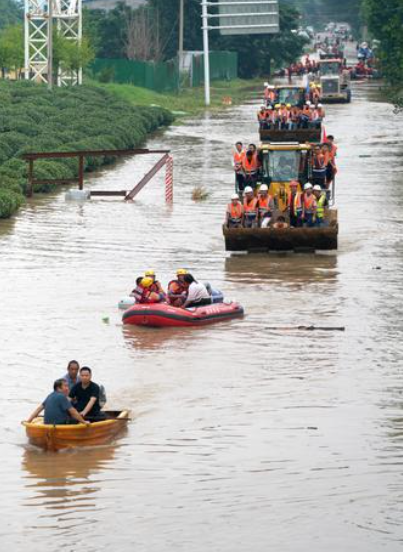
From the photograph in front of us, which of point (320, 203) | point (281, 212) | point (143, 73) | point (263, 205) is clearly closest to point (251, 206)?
point (263, 205)

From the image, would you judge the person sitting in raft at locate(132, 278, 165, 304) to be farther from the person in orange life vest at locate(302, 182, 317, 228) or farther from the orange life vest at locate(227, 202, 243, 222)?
the person in orange life vest at locate(302, 182, 317, 228)

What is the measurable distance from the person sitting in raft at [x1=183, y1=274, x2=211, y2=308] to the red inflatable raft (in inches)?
9.0

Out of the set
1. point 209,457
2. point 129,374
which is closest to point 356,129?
point 129,374

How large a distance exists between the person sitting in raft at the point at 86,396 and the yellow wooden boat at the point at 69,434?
201 mm

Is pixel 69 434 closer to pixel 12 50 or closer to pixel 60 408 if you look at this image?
pixel 60 408

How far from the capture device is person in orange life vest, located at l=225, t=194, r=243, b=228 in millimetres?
37469

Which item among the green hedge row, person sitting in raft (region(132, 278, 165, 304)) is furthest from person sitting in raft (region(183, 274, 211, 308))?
the green hedge row

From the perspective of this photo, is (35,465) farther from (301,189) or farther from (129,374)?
(301,189)

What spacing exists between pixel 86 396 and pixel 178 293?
8.35m

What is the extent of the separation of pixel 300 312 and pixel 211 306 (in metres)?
2.15

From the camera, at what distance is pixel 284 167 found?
40562 mm

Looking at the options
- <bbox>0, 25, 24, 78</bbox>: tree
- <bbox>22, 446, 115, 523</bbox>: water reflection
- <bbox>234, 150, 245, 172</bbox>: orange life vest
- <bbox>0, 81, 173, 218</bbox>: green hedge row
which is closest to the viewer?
<bbox>22, 446, 115, 523</bbox>: water reflection

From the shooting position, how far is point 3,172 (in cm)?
5053

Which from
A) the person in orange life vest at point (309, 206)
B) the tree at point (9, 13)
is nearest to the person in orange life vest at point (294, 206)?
the person in orange life vest at point (309, 206)
